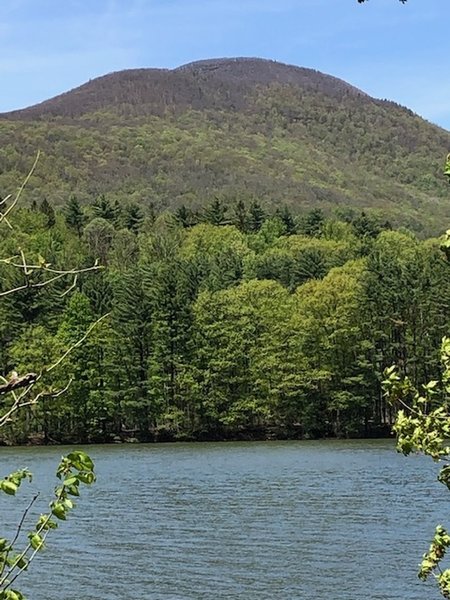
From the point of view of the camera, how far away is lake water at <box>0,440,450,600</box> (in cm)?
1873

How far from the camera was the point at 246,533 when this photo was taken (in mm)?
24141

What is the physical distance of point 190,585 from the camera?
18812 mm

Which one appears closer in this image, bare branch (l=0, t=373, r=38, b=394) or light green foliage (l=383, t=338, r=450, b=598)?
bare branch (l=0, t=373, r=38, b=394)

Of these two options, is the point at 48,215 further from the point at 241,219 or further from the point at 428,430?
the point at 428,430

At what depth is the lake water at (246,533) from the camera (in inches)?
738

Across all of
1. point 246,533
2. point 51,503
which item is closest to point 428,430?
point 51,503

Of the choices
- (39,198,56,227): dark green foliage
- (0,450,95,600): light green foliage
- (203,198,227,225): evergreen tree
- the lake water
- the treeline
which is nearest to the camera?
(0,450,95,600): light green foliage

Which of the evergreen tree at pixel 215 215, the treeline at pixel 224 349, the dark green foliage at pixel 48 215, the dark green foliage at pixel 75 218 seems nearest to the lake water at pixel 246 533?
the treeline at pixel 224 349

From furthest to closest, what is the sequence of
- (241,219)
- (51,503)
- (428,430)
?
1. (241,219)
2. (428,430)
3. (51,503)

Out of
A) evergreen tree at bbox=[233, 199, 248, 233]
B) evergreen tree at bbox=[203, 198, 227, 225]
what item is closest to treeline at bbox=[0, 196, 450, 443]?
evergreen tree at bbox=[203, 198, 227, 225]

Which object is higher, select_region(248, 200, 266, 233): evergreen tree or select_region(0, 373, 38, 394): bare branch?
select_region(248, 200, 266, 233): evergreen tree

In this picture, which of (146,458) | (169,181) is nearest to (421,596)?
(146,458)

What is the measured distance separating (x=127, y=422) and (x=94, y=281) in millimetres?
11209

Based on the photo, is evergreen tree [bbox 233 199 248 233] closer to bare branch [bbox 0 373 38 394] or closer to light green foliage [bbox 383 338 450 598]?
light green foliage [bbox 383 338 450 598]
